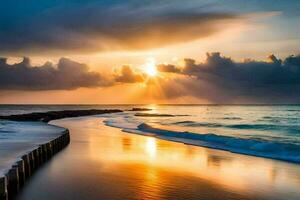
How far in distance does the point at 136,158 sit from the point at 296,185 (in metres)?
7.75

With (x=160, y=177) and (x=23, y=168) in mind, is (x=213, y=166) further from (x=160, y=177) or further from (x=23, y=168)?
(x=23, y=168)

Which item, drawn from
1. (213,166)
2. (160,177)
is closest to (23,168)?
(160,177)

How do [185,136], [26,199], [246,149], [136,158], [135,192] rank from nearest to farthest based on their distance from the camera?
1. [26,199]
2. [135,192]
3. [136,158]
4. [246,149]
5. [185,136]

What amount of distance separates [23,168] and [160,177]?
4568mm

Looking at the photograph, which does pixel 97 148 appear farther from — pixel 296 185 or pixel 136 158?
pixel 296 185

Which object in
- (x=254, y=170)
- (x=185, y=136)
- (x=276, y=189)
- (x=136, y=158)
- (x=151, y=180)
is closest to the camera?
(x=276, y=189)

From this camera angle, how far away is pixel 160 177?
13.3m

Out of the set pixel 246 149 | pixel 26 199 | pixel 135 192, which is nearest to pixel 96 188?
pixel 135 192

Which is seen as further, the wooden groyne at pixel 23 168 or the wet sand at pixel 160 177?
the wet sand at pixel 160 177

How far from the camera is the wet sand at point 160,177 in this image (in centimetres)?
1094

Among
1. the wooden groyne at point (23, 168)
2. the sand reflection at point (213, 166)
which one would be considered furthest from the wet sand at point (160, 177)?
the wooden groyne at point (23, 168)

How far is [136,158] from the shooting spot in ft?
59.0

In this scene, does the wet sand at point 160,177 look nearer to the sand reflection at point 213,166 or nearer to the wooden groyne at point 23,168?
the sand reflection at point 213,166

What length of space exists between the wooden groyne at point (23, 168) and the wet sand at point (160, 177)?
0.28 m
